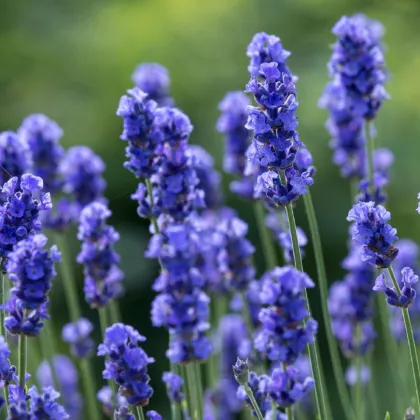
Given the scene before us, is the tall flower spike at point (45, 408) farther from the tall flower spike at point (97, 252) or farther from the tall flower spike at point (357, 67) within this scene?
the tall flower spike at point (357, 67)

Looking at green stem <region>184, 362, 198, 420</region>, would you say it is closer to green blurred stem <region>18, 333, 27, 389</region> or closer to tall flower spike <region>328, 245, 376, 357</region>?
green blurred stem <region>18, 333, 27, 389</region>

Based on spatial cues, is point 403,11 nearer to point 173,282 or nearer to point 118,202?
point 118,202

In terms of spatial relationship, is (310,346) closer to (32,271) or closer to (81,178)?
(32,271)

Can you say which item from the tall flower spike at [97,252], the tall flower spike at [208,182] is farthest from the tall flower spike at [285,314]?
the tall flower spike at [208,182]

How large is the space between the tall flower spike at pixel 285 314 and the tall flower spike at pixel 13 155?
109 centimetres

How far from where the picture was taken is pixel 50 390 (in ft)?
5.77

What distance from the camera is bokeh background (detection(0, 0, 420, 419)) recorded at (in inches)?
217

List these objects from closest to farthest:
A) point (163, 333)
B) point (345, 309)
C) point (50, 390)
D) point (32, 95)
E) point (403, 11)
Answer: point (50, 390)
point (345, 309)
point (163, 333)
point (32, 95)
point (403, 11)

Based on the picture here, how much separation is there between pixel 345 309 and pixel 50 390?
1.44 meters

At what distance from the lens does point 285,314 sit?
1.56 meters

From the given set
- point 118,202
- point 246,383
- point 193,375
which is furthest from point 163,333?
point 246,383

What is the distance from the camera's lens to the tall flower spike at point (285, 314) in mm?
1551

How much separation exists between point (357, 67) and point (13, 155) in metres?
0.94

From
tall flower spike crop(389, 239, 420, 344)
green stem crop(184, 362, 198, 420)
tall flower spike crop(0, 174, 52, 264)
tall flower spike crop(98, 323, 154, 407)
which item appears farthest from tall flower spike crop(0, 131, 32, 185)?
tall flower spike crop(389, 239, 420, 344)
